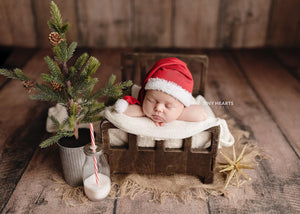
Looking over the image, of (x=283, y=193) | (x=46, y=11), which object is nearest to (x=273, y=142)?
(x=283, y=193)

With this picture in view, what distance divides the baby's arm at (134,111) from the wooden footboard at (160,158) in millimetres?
67

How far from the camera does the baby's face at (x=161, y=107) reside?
99 cm

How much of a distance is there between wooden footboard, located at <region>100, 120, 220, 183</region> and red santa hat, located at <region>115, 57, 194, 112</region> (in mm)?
107

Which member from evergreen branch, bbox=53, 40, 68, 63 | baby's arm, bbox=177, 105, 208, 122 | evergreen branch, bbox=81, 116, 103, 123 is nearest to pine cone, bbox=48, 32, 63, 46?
evergreen branch, bbox=53, 40, 68, 63

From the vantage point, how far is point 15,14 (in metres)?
2.27

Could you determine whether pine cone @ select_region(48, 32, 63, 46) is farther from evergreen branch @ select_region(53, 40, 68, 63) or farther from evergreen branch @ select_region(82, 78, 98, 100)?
evergreen branch @ select_region(82, 78, 98, 100)

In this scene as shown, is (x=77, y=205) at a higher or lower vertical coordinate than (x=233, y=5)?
lower

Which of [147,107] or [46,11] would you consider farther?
[46,11]

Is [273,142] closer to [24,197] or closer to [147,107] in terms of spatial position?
[147,107]

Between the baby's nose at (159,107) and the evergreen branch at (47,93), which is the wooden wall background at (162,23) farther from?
the baby's nose at (159,107)

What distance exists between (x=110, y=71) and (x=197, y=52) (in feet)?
2.18

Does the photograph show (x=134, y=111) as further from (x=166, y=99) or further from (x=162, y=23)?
(x=162, y=23)

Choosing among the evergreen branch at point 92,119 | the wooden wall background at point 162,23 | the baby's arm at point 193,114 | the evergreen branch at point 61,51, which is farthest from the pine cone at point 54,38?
the wooden wall background at point 162,23

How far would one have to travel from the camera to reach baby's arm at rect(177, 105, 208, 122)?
3.37 feet
